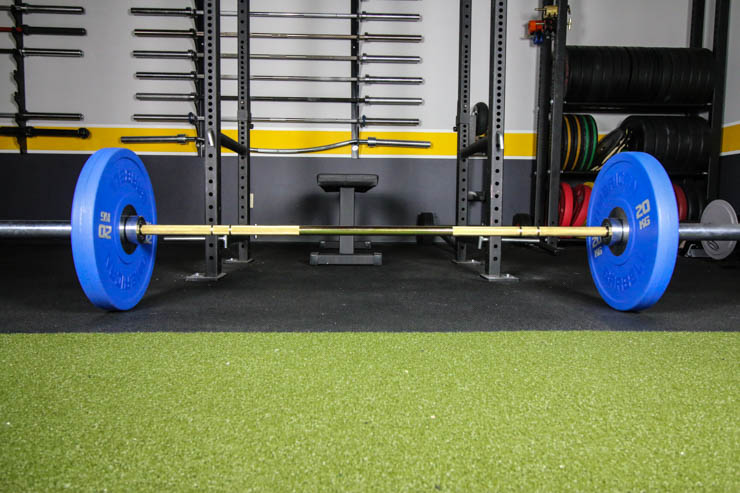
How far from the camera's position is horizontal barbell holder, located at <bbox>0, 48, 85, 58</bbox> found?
343 cm

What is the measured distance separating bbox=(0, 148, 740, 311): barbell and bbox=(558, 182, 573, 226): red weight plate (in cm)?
172

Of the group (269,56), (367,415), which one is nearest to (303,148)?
(269,56)

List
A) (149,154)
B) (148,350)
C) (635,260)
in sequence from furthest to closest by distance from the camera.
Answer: (149,154) < (635,260) < (148,350)

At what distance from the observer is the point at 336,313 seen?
139cm

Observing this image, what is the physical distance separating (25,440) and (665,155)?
146 inches

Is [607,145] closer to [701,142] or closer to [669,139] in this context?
[669,139]

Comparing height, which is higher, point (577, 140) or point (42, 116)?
point (42, 116)

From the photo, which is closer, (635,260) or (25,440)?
(25,440)

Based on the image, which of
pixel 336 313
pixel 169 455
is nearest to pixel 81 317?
pixel 336 313

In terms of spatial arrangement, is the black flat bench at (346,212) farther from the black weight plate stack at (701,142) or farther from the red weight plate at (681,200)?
the black weight plate stack at (701,142)

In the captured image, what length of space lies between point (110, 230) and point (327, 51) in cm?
281

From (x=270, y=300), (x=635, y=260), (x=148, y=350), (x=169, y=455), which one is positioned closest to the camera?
(x=169, y=455)

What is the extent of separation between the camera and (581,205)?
314cm

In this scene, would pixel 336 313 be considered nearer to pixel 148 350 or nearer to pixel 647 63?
pixel 148 350
